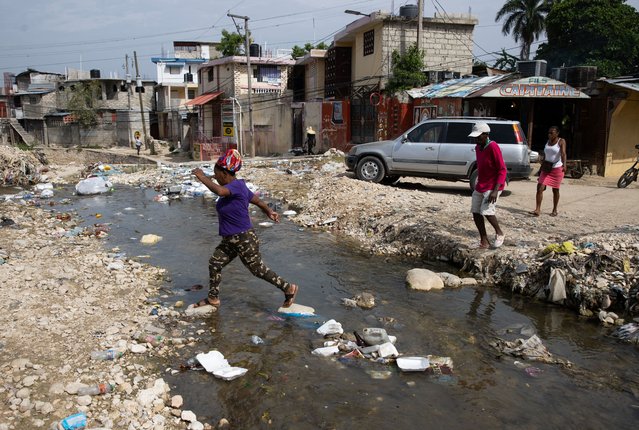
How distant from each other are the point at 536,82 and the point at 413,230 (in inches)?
372

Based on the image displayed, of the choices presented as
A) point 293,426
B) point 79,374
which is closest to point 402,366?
point 293,426

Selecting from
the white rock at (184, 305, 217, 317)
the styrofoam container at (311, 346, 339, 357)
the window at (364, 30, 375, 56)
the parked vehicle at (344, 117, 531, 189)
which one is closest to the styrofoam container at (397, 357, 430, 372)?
the styrofoam container at (311, 346, 339, 357)

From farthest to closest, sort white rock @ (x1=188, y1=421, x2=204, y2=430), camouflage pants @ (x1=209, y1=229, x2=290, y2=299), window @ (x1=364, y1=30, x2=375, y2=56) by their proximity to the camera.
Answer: window @ (x1=364, y1=30, x2=375, y2=56), camouflage pants @ (x1=209, y1=229, x2=290, y2=299), white rock @ (x1=188, y1=421, x2=204, y2=430)

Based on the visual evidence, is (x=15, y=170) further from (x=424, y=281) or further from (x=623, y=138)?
(x=623, y=138)

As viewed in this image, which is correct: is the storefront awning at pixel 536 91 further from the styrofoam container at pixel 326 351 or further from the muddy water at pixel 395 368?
the styrofoam container at pixel 326 351

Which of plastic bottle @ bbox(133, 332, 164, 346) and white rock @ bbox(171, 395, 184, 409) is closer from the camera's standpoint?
white rock @ bbox(171, 395, 184, 409)

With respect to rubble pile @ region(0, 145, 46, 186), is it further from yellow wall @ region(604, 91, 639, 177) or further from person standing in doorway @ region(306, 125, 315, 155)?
yellow wall @ region(604, 91, 639, 177)

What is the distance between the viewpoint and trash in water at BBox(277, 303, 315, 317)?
548 cm

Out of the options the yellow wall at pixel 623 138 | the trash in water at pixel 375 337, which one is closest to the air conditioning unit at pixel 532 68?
the yellow wall at pixel 623 138

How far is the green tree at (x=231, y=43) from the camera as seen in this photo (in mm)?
40562

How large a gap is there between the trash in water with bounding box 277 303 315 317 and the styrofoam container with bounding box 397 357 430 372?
1.36 metres

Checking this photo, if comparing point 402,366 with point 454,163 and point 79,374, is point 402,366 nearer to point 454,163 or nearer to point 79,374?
point 79,374

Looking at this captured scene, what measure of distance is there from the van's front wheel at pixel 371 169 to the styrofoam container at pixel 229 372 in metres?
9.07

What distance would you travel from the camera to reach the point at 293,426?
141 inches
